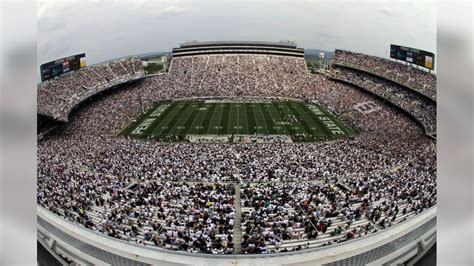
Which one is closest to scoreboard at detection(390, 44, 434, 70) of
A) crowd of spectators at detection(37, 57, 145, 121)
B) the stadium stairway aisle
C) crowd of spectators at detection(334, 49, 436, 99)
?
crowd of spectators at detection(334, 49, 436, 99)

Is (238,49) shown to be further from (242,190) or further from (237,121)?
(242,190)

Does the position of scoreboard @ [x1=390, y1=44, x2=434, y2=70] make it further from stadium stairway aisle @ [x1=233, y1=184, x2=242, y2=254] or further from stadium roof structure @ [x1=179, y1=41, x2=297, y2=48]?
stadium stairway aisle @ [x1=233, y1=184, x2=242, y2=254]

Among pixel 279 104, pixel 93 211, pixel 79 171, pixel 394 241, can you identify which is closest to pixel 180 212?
pixel 93 211

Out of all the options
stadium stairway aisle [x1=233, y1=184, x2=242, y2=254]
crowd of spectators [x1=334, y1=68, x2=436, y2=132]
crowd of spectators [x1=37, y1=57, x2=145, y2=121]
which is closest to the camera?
stadium stairway aisle [x1=233, y1=184, x2=242, y2=254]

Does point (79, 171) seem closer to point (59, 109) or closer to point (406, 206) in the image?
point (406, 206)

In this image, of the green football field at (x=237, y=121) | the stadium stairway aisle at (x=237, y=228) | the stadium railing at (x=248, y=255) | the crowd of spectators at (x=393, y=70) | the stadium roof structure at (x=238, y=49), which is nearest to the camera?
the stadium railing at (x=248, y=255)

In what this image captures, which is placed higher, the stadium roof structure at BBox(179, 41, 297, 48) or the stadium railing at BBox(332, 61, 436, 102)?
the stadium roof structure at BBox(179, 41, 297, 48)

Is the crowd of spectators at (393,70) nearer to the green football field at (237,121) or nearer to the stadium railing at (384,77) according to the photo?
the stadium railing at (384,77)

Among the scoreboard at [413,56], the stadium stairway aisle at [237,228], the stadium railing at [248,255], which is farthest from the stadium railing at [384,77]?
the stadium railing at [248,255]
